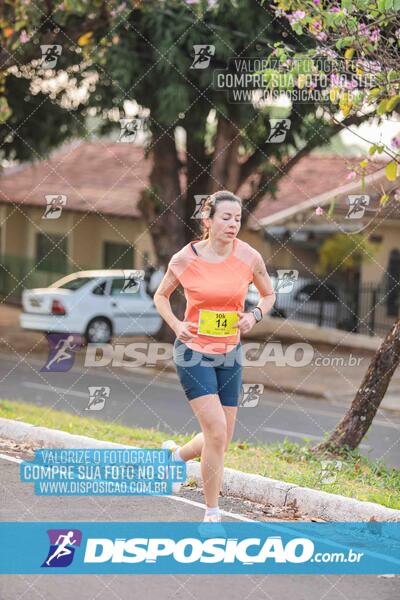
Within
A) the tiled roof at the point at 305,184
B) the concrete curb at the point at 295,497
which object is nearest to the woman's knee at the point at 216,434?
the concrete curb at the point at 295,497

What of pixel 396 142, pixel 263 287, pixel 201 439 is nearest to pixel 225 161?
pixel 396 142

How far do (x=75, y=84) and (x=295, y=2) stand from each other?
12.6 meters

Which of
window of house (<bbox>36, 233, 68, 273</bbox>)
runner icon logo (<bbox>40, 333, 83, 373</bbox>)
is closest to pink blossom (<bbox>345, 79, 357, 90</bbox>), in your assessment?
runner icon logo (<bbox>40, 333, 83, 373</bbox>)

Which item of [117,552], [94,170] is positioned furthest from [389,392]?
[94,170]

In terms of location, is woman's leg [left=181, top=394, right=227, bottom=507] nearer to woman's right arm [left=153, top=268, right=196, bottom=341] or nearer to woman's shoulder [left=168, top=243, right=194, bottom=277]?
Answer: woman's right arm [left=153, top=268, right=196, bottom=341]

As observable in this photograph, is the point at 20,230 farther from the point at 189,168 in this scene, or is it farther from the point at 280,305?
the point at 189,168

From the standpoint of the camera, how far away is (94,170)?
38.0 meters

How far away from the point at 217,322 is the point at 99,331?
58.9 feet

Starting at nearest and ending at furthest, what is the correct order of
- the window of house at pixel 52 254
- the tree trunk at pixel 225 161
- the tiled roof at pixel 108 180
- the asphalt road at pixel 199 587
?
1. the asphalt road at pixel 199 587
2. the tree trunk at pixel 225 161
3. the tiled roof at pixel 108 180
4. the window of house at pixel 52 254

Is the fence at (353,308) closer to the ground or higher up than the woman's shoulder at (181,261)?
closer to the ground

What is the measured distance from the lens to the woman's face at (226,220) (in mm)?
6863

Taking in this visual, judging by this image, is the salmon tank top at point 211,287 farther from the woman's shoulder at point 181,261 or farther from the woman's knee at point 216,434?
the woman's knee at point 216,434

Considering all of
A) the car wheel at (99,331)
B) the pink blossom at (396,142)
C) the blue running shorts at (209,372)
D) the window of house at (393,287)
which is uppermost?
the pink blossom at (396,142)

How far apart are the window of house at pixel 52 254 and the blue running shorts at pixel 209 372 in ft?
94.4
